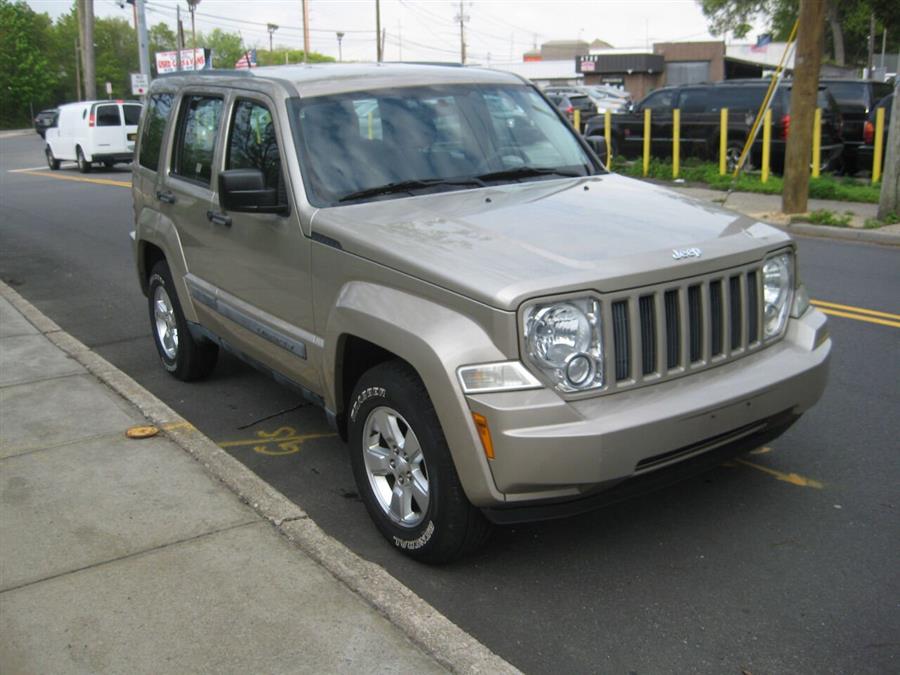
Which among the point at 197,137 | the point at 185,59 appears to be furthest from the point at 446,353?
the point at 185,59

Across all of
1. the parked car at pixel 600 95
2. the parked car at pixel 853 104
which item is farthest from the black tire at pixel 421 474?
the parked car at pixel 600 95

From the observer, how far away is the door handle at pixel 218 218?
522cm

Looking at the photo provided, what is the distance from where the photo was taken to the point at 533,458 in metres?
3.32

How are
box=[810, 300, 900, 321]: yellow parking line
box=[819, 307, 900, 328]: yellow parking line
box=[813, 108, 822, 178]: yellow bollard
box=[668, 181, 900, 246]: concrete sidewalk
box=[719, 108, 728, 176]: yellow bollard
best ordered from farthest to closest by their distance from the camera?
box=[719, 108, 728, 176]: yellow bollard, box=[813, 108, 822, 178]: yellow bollard, box=[668, 181, 900, 246]: concrete sidewalk, box=[810, 300, 900, 321]: yellow parking line, box=[819, 307, 900, 328]: yellow parking line

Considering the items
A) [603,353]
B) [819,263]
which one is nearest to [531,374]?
[603,353]

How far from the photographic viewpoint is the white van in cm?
2722

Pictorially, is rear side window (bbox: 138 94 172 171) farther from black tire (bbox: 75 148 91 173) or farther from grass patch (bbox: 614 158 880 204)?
black tire (bbox: 75 148 91 173)

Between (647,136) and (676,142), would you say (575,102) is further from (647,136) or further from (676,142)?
(676,142)

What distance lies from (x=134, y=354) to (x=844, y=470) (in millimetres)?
5234

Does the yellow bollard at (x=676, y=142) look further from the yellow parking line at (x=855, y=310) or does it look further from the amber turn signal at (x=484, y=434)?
the amber turn signal at (x=484, y=434)

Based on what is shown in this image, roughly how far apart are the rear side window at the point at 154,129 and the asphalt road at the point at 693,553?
1.55 metres

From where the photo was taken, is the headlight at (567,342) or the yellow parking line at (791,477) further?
the yellow parking line at (791,477)

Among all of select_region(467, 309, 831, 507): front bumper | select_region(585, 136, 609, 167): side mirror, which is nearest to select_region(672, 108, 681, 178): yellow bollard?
select_region(585, 136, 609, 167): side mirror

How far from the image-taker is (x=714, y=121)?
63.4ft
